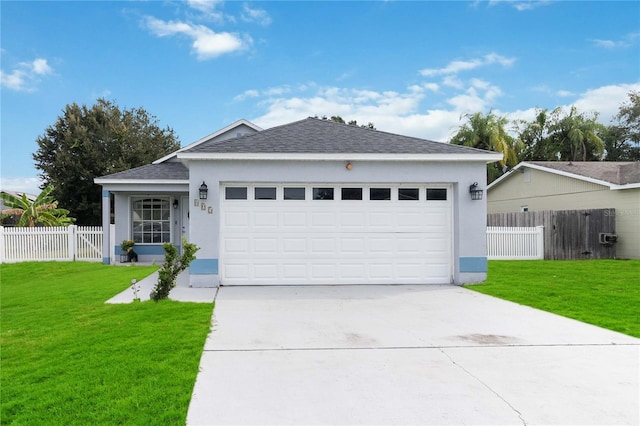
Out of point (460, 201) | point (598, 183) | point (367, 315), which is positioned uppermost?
point (598, 183)

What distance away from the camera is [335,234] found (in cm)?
947

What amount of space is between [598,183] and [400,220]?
11970 millimetres

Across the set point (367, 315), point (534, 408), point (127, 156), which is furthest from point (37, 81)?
point (534, 408)

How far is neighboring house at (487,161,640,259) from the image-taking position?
51.6 ft

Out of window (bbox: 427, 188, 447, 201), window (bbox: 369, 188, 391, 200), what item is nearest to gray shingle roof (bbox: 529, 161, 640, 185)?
window (bbox: 427, 188, 447, 201)

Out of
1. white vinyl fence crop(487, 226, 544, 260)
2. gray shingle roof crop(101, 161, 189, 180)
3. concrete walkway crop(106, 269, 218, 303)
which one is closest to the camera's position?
concrete walkway crop(106, 269, 218, 303)

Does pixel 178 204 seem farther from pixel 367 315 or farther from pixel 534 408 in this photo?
pixel 534 408

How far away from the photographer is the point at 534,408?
3223 mm

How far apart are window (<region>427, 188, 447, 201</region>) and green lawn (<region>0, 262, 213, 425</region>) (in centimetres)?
565

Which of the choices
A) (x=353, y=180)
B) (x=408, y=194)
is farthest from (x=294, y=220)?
(x=408, y=194)

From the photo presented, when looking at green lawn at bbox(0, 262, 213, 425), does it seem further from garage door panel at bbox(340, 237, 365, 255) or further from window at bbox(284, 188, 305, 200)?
garage door panel at bbox(340, 237, 365, 255)

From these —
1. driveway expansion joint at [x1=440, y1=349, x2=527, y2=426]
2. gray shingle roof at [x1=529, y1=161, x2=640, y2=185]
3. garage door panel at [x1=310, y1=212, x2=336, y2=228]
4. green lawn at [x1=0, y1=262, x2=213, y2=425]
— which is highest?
gray shingle roof at [x1=529, y1=161, x2=640, y2=185]

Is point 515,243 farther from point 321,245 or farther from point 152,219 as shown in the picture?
point 152,219

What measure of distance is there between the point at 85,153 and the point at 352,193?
2295cm
